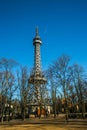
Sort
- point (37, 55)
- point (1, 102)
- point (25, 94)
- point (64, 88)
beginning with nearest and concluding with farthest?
1. point (64, 88)
2. point (1, 102)
3. point (25, 94)
4. point (37, 55)

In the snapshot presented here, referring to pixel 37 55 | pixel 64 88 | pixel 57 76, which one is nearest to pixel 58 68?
pixel 57 76

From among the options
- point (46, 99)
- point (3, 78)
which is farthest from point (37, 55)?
point (3, 78)

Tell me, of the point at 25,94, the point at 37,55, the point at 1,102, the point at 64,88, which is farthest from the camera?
the point at 37,55

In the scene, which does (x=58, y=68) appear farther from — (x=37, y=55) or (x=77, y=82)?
(x=37, y=55)

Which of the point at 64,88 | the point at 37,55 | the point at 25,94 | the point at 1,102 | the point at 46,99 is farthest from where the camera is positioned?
the point at 37,55

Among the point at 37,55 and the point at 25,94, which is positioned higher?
the point at 37,55

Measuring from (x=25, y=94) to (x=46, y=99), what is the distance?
13.6 metres

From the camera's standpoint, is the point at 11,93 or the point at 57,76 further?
the point at 11,93

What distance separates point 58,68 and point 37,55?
10132 centimetres

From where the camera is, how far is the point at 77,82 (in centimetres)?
4806

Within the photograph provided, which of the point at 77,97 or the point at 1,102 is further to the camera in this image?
the point at 77,97

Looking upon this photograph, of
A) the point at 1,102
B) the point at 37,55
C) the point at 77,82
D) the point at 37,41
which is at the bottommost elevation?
the point at 1,102

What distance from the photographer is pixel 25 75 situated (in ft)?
162

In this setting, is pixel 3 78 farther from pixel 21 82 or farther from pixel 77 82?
pixel 77 82
